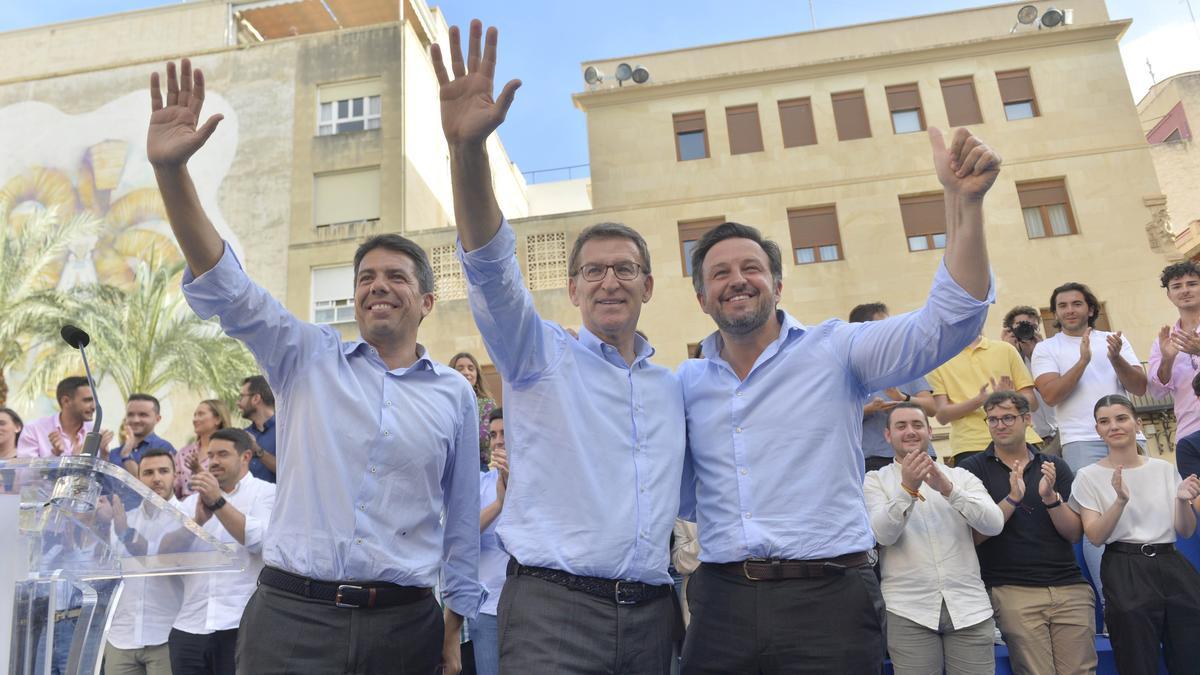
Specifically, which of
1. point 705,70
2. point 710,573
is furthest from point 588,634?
point 705,70

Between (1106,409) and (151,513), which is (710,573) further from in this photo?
(1106,409)

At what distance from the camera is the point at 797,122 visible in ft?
66.4

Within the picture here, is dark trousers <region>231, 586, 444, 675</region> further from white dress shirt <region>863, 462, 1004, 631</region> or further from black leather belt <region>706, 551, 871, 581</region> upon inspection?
white dress shirt <region>863, 462, 1004, 631</region>

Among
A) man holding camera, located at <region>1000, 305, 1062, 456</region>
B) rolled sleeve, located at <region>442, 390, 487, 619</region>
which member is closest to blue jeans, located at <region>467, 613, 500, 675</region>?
rolled sleeve, located at <region>442, 390, 487, 619</region>

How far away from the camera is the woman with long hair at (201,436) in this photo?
6.87 meters

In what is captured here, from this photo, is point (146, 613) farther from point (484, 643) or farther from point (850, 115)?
point (850, 115)

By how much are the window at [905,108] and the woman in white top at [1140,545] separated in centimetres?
1564

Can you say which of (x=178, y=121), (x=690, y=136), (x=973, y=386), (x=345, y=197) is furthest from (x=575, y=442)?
(x=345, y=197)

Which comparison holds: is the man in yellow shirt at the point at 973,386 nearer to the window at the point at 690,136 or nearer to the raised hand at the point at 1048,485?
the raised hand at the point at 1048,485

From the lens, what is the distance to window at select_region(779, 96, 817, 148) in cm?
2009

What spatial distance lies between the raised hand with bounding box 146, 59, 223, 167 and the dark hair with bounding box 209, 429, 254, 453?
3248 mm

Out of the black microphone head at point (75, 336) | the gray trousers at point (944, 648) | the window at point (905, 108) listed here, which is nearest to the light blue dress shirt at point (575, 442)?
the black microphone head at point (75, 336)

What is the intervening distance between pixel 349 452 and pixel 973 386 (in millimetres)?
5298

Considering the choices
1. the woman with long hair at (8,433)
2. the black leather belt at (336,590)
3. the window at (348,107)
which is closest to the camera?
the black leather belt at (336,590)
